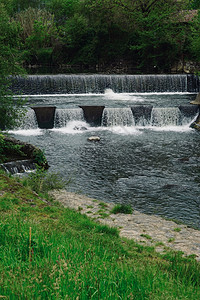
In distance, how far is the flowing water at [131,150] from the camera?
1020 cm

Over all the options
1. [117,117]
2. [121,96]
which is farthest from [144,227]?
[121,96]

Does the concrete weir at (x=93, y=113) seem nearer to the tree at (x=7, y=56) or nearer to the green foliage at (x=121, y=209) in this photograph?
the tree at (x=7, y=56)

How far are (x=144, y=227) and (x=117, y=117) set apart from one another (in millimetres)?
13154

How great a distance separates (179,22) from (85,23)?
11.0 metres

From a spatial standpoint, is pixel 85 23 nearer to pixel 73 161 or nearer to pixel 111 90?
pixel 111 90

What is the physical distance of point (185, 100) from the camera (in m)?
23.8

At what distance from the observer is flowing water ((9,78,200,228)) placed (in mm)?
10195

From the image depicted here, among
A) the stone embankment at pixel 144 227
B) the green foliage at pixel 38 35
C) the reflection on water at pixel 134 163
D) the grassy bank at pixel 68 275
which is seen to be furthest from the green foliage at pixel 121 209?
the green foliage at pixel 38 35

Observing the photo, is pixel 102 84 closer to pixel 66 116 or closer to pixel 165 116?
pixel 66 116

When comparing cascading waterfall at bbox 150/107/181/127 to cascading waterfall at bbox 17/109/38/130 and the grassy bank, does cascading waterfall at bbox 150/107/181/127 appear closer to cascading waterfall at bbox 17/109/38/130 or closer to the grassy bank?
cascading waterfall at bbox 17/109/38/130

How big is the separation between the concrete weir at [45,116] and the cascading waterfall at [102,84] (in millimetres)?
7464

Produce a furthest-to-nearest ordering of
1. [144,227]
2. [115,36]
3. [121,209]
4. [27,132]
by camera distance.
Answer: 1. [115,36]
2. [27,132]
3. [121,209]
4. [144,227]

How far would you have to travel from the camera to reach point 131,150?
49.3 feet

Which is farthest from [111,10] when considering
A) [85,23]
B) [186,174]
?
[186,174]
